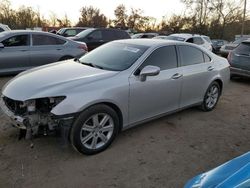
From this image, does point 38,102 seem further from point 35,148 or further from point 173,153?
point 173,153

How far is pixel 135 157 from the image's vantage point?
12.3 feet

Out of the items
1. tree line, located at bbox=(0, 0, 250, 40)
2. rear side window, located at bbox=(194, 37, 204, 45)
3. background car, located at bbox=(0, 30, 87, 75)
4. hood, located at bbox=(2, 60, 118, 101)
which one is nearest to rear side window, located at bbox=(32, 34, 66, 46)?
background car, located at bbox=(0, 30, 87, 75)

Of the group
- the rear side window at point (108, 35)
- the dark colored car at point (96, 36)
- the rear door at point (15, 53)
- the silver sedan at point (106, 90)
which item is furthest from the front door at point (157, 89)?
the rear side window at point (108, 35)

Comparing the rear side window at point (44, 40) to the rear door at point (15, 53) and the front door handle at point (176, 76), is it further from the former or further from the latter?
the front door handle at point (176, 76)

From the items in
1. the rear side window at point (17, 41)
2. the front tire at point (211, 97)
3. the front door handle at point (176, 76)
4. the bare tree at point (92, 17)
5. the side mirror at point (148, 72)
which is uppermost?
the bare tree at point (92, 17)

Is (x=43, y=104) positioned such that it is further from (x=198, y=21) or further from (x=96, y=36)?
(x=198, y=21)

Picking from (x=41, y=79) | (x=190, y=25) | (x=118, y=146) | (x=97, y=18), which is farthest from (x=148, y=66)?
(x=97, y=18)

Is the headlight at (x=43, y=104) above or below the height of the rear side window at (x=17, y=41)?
below

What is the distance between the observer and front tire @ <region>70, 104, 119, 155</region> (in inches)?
135

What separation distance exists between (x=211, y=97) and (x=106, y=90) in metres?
3.04

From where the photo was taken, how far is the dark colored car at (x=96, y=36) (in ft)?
40.2

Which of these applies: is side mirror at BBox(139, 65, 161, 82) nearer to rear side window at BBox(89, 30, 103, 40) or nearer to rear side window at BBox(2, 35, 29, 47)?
rear side window at BBox(2, 35, 29, 47)

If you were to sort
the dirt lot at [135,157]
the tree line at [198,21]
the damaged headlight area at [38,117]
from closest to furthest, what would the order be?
the dirt lot at [135,157], the damaged headlight area at [38,117], the tree line at [198,21]

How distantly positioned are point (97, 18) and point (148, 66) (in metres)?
48.9
